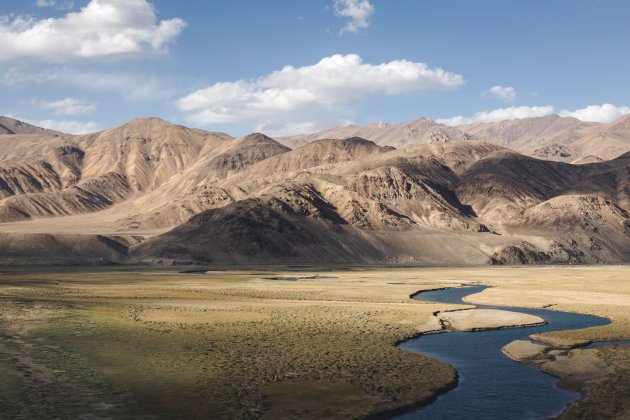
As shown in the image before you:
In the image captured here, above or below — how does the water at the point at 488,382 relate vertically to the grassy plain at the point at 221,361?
below

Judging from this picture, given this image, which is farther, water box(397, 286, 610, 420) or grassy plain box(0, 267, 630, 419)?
water box(397, 286, 610, 420)

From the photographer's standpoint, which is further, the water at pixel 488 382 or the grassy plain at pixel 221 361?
the water at pixel 488 382

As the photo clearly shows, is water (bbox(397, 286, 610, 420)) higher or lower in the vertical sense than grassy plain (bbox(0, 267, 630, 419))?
lower

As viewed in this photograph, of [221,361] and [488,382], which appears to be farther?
[221,361]

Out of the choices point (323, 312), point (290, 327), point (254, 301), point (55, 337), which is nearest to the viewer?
point (55, 337)

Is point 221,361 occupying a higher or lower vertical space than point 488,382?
higher

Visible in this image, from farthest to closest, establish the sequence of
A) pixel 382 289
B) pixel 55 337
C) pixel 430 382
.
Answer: pixel 382 289
pixel 55 337
pixel 430 382

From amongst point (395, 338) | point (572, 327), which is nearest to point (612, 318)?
point (572, 327)

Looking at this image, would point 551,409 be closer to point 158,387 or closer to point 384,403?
point 384,403
